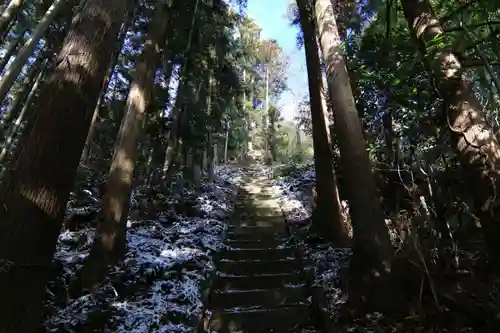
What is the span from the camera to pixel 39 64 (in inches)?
456

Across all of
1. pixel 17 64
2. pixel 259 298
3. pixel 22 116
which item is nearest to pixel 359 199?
pixel 259 298

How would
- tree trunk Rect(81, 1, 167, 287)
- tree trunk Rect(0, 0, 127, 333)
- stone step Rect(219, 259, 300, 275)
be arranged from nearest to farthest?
tree trunk Rect(0, 0, 127, 333) → tree trunk Rect(81, 1, 167, 287) → stone step Rect(219, 259, 300, 275)

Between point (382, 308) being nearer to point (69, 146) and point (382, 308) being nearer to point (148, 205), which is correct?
point (69, 146)

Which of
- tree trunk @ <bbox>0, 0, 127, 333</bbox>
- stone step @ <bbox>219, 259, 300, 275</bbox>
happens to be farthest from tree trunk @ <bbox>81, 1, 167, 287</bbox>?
tree trunk @ <bbox>0, 0, 127, 333</bbox>

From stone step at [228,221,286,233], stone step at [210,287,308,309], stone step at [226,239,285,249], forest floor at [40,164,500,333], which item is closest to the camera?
forest floor at [40,164,500,333]

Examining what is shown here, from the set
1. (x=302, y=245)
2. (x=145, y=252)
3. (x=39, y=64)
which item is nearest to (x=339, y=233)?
(x=302, y=245)

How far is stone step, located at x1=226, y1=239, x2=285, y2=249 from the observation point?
28.9 feet

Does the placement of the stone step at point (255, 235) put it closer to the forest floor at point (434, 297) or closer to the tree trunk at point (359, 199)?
the forest floor at point (434, 297)

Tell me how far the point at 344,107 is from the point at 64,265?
5573 mm

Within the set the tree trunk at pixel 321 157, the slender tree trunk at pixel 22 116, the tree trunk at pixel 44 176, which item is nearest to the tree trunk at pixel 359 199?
the tree trunk at pixel 321 157

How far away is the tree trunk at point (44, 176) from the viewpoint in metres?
2.46

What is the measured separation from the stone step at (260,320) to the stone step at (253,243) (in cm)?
287

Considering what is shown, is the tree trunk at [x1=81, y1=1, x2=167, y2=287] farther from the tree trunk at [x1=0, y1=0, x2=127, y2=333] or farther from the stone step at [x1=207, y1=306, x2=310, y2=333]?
the tree trunk at [x1=0, y1=0, x2=127, y2=333]

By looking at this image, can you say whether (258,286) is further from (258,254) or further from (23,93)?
(23,93)
